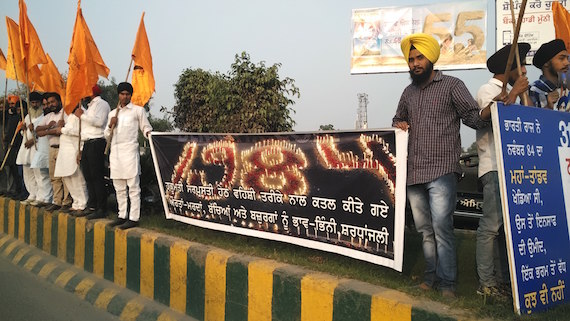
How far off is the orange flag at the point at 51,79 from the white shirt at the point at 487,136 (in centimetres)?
720

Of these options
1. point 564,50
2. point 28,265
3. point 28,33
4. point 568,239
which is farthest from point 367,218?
point 28,33

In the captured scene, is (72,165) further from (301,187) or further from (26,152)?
(301,187)

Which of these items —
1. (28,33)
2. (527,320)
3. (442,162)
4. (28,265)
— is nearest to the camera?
(527,320)

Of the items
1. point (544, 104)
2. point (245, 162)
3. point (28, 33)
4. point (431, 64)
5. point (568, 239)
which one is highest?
point (28, 33)

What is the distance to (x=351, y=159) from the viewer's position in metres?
3.64

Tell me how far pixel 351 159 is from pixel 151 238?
6.99 ft

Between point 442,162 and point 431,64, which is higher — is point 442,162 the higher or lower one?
the lower one

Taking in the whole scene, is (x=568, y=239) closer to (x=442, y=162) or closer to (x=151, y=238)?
(x=442, y=162)

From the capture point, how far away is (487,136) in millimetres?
3375

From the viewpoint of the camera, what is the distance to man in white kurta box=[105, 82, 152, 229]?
19.1 feet

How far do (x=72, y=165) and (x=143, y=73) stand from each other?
1.59 metres

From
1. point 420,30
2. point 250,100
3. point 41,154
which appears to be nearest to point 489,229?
point 41,154

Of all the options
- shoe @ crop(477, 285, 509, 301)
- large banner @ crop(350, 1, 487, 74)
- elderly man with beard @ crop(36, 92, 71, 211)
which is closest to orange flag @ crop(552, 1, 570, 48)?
shoe @ crop(477, 285, 509, 301)

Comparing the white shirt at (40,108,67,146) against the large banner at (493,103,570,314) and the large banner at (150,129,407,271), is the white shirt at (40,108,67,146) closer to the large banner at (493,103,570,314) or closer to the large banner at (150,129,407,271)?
the large banner at (150,129,407,271)
